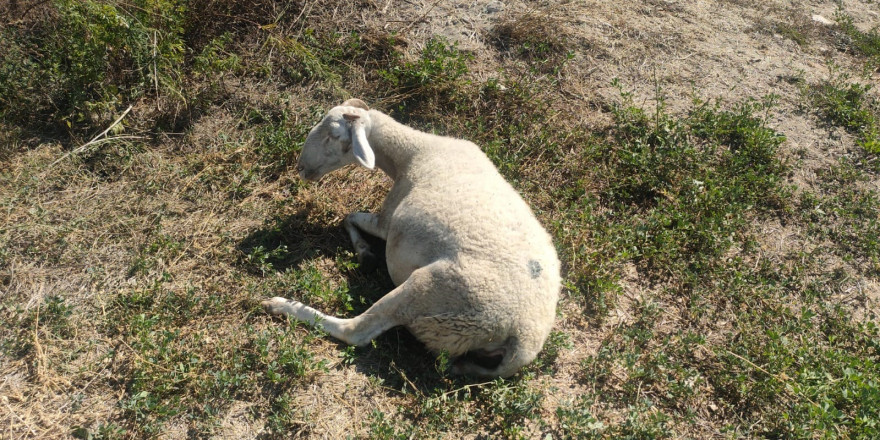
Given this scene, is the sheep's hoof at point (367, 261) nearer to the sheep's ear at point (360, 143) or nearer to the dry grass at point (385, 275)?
the dry grass at point (385, 275)

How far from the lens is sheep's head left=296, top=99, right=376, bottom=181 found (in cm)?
565

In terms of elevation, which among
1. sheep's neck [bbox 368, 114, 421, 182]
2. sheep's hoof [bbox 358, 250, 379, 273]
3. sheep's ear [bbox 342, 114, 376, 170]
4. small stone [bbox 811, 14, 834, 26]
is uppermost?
sheep's ear [bbox 342, 114, 376, 170]

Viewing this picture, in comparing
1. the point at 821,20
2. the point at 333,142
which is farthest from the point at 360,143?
the point at 821,20

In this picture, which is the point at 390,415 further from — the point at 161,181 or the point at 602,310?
the point at 161,181

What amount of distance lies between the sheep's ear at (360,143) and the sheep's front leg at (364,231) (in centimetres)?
55

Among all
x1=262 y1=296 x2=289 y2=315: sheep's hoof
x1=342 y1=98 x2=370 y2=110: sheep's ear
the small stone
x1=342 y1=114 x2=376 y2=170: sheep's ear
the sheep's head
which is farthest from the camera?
the small stone

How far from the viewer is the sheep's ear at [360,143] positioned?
5252 millimetres

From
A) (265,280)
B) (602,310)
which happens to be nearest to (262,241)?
(265,280)

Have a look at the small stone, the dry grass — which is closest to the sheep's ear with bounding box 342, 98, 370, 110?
the dry grass

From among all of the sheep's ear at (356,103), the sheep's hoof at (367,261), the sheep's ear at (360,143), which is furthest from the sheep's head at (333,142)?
the sheep's hoof at (367,261)

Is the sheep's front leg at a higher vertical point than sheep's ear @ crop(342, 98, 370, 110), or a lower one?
lower

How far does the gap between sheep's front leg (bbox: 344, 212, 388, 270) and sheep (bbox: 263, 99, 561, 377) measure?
0.02 meters

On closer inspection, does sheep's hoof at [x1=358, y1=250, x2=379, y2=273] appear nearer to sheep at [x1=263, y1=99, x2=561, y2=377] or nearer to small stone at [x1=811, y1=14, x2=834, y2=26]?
sheep at [x1=263, y1=99, x2=561, y2=377]

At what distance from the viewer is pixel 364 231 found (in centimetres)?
563
